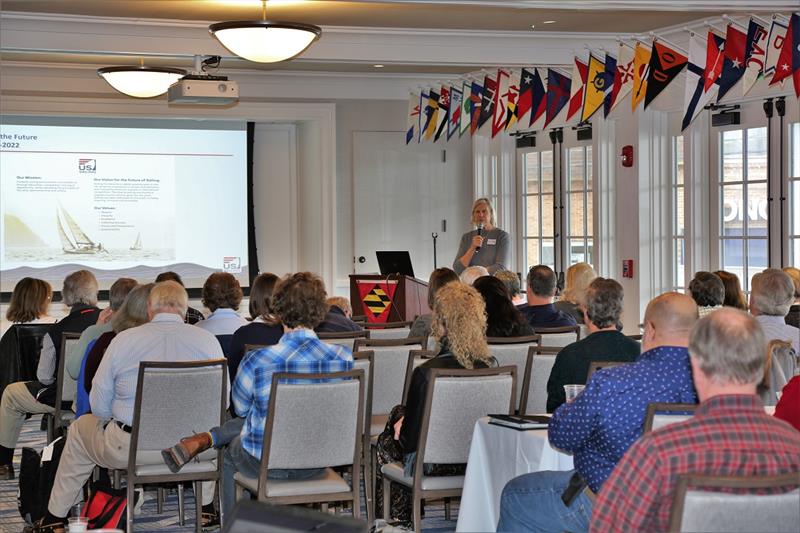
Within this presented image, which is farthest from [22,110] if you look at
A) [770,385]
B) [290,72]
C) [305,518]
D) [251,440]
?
[305,518]

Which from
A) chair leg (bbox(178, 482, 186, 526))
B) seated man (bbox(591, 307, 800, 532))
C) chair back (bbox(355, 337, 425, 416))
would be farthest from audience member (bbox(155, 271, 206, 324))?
seated man (bbox(591, 307, 800, 532))

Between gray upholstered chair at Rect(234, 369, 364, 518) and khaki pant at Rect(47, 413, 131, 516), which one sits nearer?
gray upholstered chair at Rect(234, 369, 364, 518)

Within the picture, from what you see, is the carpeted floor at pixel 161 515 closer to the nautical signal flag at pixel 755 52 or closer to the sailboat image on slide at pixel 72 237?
the nautical signal flag at pixel 755 52

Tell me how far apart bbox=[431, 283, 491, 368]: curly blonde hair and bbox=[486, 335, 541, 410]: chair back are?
0.76 metres

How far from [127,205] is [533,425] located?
895 centimetres

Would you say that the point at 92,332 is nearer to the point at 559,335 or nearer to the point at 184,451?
the point at 184,451

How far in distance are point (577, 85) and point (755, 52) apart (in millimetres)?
2180

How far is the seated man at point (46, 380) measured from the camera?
20.7 ft

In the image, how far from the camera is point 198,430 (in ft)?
15.4

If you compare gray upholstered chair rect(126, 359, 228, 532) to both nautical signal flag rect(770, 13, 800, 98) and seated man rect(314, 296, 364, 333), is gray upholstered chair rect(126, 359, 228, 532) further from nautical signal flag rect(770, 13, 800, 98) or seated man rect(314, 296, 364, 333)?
nautical signal flag rect(770, 13, 800, 98)

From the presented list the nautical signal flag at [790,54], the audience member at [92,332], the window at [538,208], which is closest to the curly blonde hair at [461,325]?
the audience member at [92,332]

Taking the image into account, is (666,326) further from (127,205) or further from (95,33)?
(127,205)

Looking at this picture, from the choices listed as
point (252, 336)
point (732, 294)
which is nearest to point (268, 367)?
point (252, 336)

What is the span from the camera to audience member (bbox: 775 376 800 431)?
3.54m
